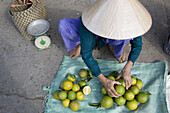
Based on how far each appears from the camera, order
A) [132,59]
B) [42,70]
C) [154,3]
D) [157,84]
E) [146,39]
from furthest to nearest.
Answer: [154,3] < [146,39] < [42,70] < [157,84] < [132,59]

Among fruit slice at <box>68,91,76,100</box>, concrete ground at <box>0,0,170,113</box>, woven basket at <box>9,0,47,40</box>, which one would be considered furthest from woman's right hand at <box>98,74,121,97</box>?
woven basket at <box>9,0,47,40</box>

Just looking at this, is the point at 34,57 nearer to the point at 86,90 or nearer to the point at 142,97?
the point at 86,90

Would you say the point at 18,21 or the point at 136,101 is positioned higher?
the point at 18,21

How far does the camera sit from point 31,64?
246 centimetres

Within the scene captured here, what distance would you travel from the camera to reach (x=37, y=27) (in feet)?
8.54

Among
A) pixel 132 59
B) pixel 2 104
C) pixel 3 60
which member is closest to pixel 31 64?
pixel 3 60

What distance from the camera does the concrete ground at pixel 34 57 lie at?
214 cm

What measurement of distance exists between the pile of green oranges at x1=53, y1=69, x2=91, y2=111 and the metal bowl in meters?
1.04

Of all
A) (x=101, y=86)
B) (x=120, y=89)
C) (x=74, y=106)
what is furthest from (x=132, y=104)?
(x=74, y=106)

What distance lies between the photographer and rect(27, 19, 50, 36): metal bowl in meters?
2.54

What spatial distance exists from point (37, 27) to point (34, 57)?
54 centimetres

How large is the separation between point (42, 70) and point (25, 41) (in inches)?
29.6

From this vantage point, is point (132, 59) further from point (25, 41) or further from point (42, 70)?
point (25, 41)

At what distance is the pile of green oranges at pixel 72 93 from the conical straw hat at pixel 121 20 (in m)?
0.98
